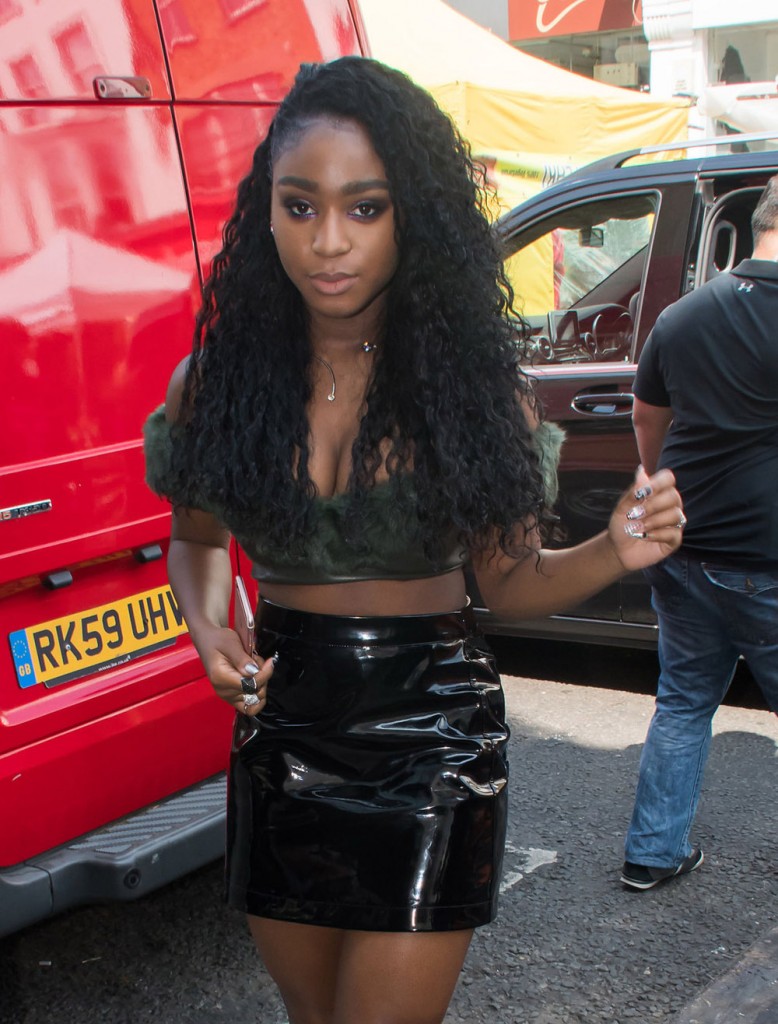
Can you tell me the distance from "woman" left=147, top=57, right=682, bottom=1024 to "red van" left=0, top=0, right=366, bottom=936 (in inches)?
31.7


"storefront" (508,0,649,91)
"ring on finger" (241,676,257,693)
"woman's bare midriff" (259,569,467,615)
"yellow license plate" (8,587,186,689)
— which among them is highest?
"storefront" (508,0,649,91)

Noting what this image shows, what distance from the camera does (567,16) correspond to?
60.4 ft

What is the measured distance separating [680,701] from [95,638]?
1.72 metres

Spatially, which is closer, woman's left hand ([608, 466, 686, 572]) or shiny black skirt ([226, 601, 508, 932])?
woman's left hand ([608, 466, 686, 572])

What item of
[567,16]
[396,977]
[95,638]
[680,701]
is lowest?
[680,701]

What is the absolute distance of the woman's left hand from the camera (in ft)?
5.61

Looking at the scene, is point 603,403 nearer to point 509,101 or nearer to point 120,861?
point 120,861

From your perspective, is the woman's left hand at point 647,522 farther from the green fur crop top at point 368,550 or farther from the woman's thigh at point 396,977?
the woman's thigh at point 396,977

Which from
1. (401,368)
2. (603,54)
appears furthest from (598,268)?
(603,54)

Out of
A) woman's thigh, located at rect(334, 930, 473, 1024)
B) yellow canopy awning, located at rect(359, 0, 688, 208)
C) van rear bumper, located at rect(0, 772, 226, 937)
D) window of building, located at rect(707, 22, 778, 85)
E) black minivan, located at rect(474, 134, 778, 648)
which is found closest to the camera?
woman's thigh, located at rect(334, 930, 473, 1024)

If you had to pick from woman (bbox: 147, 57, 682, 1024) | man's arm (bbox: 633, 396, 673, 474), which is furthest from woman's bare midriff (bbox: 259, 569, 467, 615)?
man's arm (bbox: 633, 396, 673, 474)

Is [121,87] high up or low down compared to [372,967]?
up

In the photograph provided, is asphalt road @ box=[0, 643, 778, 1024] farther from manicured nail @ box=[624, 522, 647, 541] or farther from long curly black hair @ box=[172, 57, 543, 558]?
manicured nail @ box=[624, 522, 647, 541]

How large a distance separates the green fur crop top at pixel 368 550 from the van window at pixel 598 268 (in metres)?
3.10
